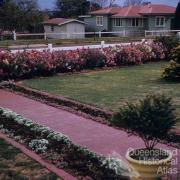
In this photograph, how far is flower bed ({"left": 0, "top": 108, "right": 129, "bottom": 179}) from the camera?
238 inches

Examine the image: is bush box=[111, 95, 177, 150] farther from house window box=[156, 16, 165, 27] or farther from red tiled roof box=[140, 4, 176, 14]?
house window box=[156, 16, 165, 27]

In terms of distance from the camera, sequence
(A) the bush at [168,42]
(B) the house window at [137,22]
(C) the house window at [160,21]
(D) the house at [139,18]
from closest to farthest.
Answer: (A) the bush at [168,42]
(D) the house at [139,18]
(C) the house window at [160,21]
(B) the house window at [137,22]

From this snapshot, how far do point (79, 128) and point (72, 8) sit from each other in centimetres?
5295

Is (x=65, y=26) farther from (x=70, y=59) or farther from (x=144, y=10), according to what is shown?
(x=70, y=59)

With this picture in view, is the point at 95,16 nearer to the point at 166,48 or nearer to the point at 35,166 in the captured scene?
the point at 166,48

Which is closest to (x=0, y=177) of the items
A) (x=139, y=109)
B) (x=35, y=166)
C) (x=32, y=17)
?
(x=35, y=166)

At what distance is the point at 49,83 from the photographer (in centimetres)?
1413

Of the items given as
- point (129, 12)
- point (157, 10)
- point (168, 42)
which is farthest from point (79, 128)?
point (129, 12)

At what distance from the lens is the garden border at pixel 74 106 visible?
298 inches

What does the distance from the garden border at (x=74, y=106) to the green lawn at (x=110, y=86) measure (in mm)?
350

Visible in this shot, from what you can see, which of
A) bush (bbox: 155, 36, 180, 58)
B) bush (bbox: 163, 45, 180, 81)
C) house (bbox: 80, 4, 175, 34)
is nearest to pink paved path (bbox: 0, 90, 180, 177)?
bush (bbox: 163, 45, 180, 81)

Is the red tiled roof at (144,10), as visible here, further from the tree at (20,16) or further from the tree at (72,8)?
the tree at (20,16)

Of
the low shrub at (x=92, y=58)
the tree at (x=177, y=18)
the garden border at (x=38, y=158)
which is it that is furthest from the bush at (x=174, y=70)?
the tree at (x=177, y=18)

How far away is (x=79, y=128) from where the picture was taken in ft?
27.7
